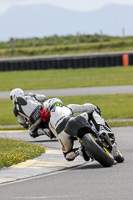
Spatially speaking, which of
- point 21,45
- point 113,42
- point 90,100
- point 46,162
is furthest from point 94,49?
point 46,162

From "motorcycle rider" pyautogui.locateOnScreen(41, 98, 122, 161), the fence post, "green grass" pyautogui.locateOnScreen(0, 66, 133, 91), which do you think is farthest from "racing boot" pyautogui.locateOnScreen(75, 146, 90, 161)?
the fence post

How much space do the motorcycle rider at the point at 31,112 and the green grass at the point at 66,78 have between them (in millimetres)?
14339

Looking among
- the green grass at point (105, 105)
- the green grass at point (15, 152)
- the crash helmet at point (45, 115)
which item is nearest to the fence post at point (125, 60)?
the green grass at point (105, 105)

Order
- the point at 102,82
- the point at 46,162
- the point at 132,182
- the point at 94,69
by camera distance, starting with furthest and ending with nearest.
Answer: the point at 94,69 → the point at 102,82 → the point at 46,162 → the point at 132,182

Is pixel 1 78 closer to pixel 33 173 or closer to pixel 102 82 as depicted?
pixel 102 82

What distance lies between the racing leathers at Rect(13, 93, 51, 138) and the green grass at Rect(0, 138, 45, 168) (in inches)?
51.9

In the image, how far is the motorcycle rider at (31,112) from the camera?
14.5m

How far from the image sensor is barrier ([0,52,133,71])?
35219mm

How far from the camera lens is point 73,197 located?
781 centimetres

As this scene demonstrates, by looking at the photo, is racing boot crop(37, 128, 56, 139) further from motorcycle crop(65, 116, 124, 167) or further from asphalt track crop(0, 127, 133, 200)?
motorcycle crop(65, 116, 124, 167)

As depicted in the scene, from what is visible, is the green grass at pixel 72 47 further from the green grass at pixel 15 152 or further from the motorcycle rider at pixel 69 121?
the motorcycle rider at pixel 69 121

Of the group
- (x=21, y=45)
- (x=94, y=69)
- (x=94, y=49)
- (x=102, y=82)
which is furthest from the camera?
(x=21, y=45)

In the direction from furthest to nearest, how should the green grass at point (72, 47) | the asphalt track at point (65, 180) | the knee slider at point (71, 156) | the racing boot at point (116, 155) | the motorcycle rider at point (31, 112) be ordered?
1. the green grass at point (72, 47)
2. the motorcycle rider at point (31, 112)
3. the knee slider at point (71, 156)
4. the racing boot at point (116, 155)
5. the asphalt track at point (65, 180)

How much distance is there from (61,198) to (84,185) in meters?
0.75
